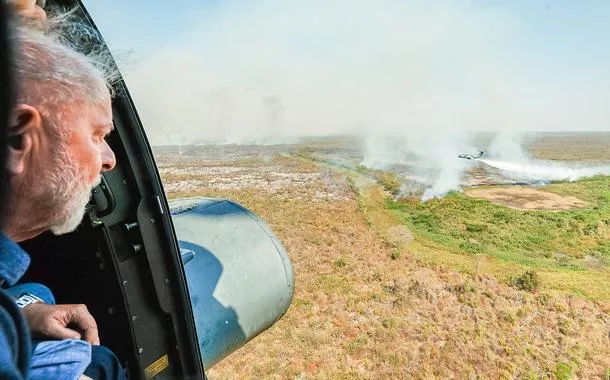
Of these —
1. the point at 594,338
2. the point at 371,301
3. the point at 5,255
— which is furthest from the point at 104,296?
the point at 594,338

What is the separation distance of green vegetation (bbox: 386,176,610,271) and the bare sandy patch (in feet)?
8.22

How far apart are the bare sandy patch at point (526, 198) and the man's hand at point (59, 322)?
5043 cm

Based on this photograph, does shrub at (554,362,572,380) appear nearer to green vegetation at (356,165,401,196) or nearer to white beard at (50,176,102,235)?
white beard at (50,176,102,235)

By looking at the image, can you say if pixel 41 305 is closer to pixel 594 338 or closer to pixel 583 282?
pixel 594 338

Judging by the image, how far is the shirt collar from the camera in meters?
1.05

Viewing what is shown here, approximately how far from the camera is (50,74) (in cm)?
116

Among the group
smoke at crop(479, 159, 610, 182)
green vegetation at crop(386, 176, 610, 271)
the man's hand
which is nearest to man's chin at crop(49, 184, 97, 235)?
the man's hand

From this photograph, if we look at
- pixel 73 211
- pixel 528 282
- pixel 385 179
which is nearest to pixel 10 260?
pixel 73 211

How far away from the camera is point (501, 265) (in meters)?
26.3

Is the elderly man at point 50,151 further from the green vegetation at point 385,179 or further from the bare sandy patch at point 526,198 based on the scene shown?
the bare sandy patch at point 526,198

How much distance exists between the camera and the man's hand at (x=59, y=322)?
1567mm

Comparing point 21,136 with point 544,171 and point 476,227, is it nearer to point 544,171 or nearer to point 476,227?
point 476,227

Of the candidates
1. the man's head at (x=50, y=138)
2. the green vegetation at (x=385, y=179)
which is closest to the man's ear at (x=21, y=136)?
the man's head at (x=50, y=138)

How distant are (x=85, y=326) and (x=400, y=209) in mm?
42257
